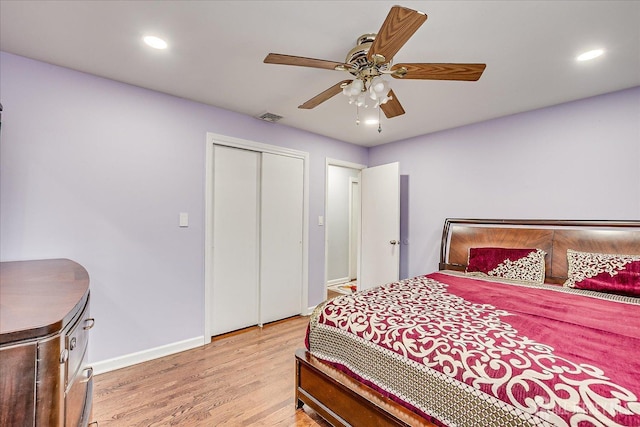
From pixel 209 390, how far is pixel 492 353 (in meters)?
1.93

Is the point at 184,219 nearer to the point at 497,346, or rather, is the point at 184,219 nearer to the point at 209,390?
the point at 209,390

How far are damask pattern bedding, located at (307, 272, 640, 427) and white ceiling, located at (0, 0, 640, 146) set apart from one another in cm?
169

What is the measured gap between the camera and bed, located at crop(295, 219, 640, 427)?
41.0 inches

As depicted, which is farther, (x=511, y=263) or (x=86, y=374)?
(x=511, y=263)

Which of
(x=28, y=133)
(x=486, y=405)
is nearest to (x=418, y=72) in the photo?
(x=486, y=405)

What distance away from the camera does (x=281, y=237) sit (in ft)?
11.7

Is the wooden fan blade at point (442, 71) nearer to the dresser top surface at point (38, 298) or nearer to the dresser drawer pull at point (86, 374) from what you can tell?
the dresser top surface at point (38, 298)

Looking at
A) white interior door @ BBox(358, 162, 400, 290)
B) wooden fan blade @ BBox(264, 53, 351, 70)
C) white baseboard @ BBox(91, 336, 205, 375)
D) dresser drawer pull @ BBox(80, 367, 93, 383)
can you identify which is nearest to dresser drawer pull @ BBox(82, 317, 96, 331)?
dresser drawer pull @ BBox(80, 367, 93, 383)

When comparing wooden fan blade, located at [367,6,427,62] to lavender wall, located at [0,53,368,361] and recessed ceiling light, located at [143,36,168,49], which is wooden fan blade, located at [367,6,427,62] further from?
lavender wall, located at [0,53,368,361]

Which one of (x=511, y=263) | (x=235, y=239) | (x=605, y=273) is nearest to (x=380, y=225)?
(x=511, y=263)

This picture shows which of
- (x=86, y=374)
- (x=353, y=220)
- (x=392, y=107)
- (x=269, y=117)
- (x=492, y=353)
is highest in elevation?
(x=269, y=117)

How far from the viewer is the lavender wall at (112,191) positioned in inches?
82.8

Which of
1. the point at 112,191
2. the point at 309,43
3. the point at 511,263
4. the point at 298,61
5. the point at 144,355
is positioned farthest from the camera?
the point at 511,263

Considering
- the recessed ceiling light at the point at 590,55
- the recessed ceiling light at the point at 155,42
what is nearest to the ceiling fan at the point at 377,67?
the recessed ceiling light at the point at 155,42
